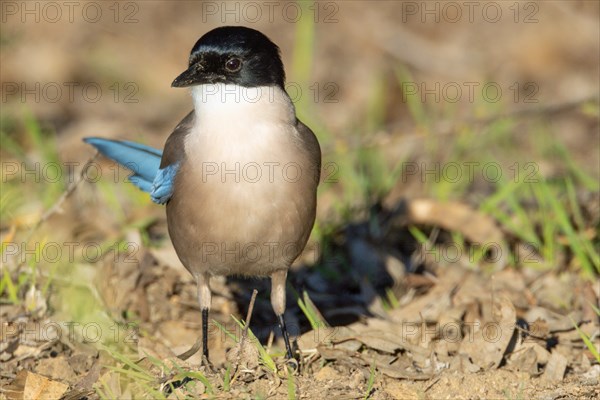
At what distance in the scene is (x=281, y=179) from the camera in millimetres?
4523

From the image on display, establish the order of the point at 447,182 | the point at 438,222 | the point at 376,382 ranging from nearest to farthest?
the point at 376,382 → the point at 438,222 → the point at 447,182

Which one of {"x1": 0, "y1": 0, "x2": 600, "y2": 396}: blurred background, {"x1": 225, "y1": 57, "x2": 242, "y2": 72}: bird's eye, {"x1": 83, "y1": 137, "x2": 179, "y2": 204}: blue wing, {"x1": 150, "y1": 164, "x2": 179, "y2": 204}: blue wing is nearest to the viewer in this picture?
{"x1": 225, "y1": 57, "x2": 242, "y2": 72}: bird's eye

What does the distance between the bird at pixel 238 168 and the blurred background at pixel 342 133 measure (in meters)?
0.74

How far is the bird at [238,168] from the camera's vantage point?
4.49m

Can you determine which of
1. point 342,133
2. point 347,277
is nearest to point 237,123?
point 347,277

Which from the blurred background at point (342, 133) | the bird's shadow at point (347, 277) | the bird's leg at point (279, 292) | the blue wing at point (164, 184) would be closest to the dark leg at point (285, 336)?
the bird's leg at point (279, 292)

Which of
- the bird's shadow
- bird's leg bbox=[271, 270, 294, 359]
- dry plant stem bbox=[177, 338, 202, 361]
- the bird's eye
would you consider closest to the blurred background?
the bird's shadow

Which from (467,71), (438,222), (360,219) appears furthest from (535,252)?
(467,71)

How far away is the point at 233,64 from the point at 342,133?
3619mm

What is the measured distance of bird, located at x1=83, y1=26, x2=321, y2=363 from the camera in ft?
14.7

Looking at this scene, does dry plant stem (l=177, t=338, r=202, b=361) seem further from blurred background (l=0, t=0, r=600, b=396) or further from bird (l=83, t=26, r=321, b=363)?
blurred background (l=0, t=0, r=600, b=396)

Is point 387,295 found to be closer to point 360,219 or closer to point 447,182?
point 360,219

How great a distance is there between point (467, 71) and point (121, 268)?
5265 millimetres

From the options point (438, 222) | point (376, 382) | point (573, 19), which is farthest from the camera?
point (573, 19)
